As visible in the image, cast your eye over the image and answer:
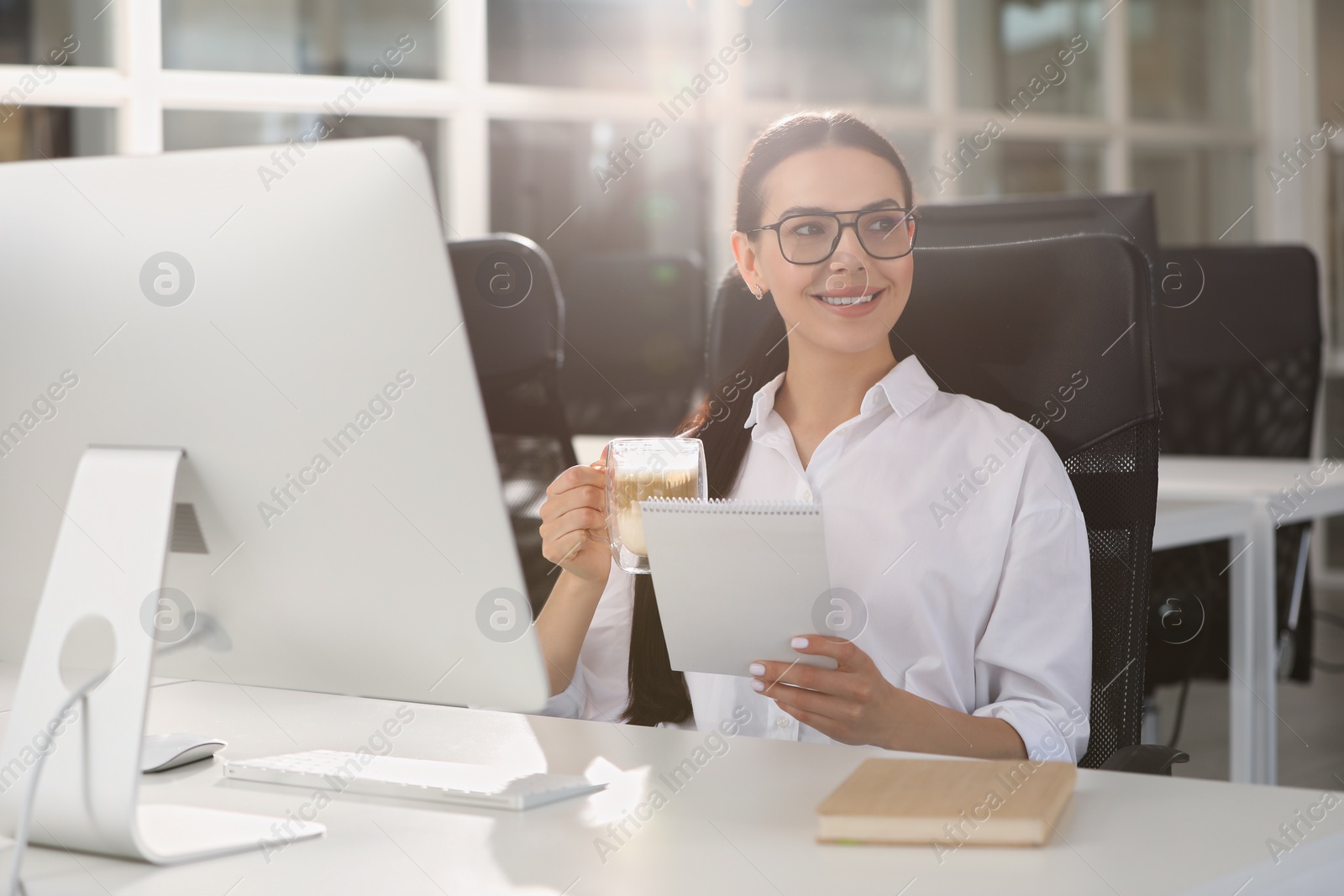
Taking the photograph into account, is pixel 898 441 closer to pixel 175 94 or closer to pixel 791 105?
pixel 175 94

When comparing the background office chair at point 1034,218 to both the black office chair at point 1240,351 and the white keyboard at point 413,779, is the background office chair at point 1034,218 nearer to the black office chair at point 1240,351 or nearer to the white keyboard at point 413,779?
the black office chair at point 1240,351

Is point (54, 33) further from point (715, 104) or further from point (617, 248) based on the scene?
point (715, 104)

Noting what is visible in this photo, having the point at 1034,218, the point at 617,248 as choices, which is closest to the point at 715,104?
the point at 617,248

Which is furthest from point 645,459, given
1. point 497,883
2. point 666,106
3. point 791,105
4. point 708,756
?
point 791,105

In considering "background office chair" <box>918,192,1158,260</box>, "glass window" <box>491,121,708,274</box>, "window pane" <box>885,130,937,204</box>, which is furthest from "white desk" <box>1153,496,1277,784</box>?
"window pane" <box>885,130,937,204</box>

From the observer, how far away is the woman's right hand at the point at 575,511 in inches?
48.8

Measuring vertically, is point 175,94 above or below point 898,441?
above

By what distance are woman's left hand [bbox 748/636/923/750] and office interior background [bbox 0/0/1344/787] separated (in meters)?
1.58

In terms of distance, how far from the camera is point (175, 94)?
352cm

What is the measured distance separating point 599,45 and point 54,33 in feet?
5.70

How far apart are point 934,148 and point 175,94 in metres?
2.86

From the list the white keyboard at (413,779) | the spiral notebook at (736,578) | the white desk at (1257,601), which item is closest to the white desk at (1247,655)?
the white desk at (1257,601)

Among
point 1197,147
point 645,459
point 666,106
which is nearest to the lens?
point 645,459

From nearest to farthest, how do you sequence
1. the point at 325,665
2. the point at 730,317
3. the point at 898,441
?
the point at 325,665 → the point at 898,441 → the point at 730,317
